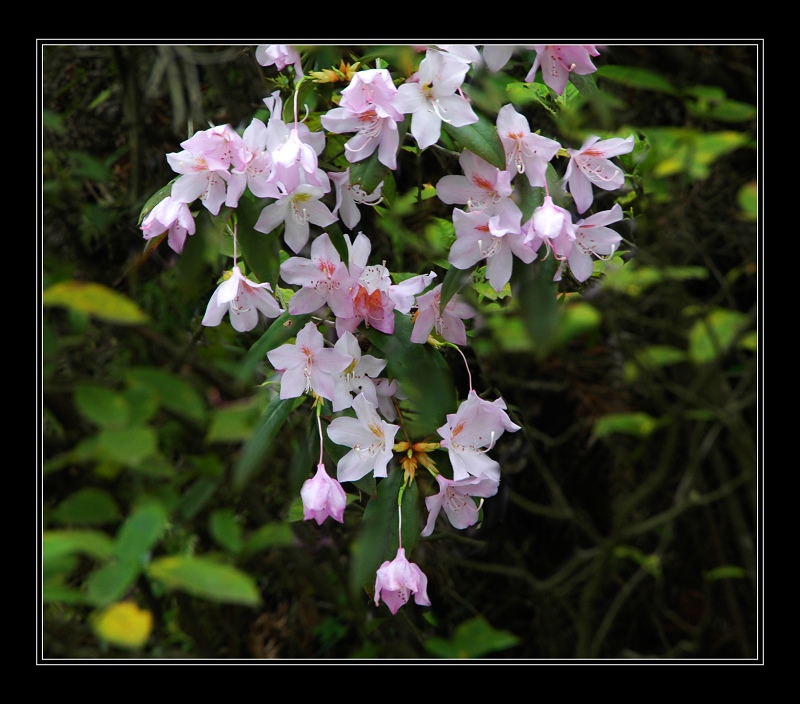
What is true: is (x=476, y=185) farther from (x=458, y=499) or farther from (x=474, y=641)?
(x=474, y=641)

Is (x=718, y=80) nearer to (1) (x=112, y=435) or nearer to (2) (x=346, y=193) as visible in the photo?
(2) (x=346, y=193)

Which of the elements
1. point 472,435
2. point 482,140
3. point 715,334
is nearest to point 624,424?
point 715,334

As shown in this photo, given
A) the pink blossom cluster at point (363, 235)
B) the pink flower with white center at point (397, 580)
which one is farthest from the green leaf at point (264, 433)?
the pink flower with white center at point (397, 580)

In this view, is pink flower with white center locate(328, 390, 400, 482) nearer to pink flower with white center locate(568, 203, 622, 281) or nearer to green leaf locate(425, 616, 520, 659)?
pink flower with white center locate(568, 203, 622, 281)
